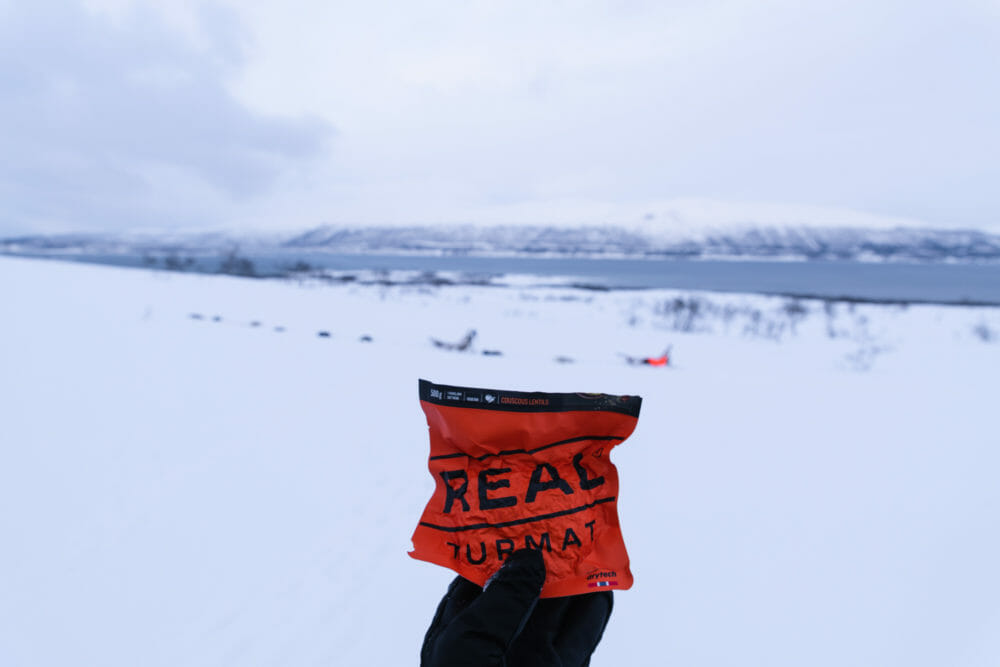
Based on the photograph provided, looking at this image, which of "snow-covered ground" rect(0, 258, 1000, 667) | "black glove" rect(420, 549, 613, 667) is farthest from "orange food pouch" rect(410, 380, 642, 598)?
"snow-covered ground" rect(0, 258, 1000, 667)

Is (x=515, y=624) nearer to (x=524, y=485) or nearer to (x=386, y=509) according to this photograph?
(x=524, y=485)

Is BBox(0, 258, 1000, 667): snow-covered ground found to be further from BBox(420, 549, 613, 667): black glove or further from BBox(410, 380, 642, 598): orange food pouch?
BBox(410, 380, 642, 598): orange food pouch

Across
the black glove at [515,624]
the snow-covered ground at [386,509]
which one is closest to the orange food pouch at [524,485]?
the black glove at [515,624]

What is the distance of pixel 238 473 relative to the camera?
147 inches

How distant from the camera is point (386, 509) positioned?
11.3 feet

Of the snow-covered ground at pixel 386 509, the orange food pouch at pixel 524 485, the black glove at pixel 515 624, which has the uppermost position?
the orange food pouch at pixel 524 485

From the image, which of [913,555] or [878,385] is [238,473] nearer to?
[913,555]

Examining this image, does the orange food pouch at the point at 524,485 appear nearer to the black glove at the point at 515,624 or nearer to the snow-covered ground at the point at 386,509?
the black glove at the point at 515,624

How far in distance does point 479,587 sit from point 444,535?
0.25m

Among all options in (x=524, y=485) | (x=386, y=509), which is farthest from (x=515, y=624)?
(x=386, y=509)

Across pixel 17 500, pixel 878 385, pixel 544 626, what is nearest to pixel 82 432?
pixel 17 500

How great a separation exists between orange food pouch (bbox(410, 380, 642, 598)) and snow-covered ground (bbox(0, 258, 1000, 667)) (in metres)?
1.11

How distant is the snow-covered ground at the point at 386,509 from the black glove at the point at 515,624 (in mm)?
942

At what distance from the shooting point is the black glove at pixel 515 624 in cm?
132
